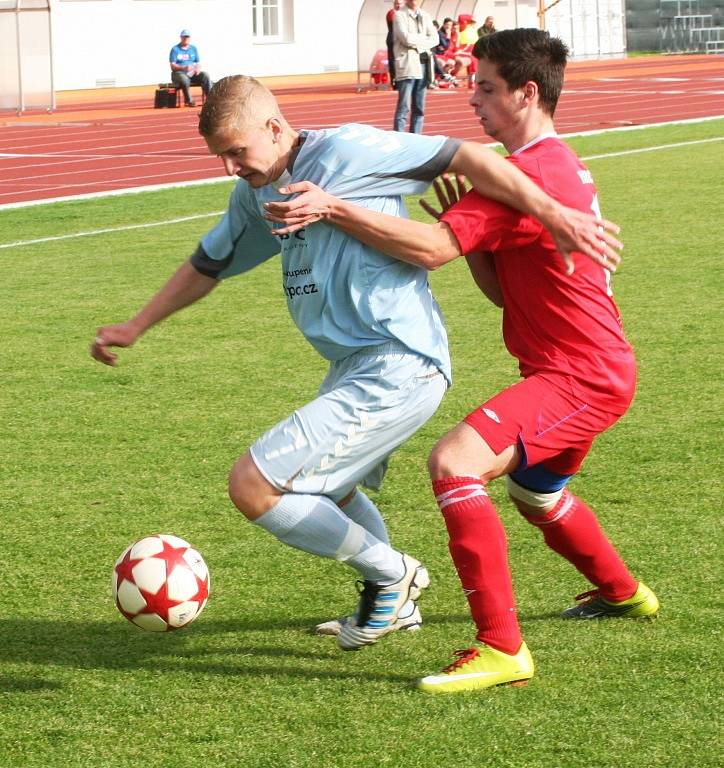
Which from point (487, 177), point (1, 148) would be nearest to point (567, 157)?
point (487, 177)

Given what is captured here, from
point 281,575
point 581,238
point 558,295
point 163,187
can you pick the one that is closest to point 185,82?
point 163,187

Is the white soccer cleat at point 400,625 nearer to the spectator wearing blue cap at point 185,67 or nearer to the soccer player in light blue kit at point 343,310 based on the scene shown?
the soccer player in light blue kit at point 343,310

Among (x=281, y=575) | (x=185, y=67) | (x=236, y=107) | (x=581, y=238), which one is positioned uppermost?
(x=236, y=107)

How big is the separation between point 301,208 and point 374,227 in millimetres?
236

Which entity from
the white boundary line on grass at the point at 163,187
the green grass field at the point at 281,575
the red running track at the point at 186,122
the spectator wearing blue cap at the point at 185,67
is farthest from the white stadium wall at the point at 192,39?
the green grass field at the point at 281,575

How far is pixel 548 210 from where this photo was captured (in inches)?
149

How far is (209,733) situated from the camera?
3742mm

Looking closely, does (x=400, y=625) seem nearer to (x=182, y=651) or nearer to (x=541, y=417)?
(x=182, y=651)

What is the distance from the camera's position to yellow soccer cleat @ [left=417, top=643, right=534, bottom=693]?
391 centimetres

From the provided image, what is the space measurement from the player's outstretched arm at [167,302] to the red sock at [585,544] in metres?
1.27

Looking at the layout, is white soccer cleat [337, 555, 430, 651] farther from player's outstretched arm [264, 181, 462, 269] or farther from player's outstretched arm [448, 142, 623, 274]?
player's outstretched arm [448, 142, 623, 274]

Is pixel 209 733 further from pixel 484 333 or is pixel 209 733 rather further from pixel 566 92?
pixel 566 92

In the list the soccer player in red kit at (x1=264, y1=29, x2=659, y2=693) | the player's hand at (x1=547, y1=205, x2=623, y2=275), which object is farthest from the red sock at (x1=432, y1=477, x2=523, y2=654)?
the player's hand at (x1=547, y1=205, x2=623, y2=275)

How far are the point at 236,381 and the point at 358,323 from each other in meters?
3.93
